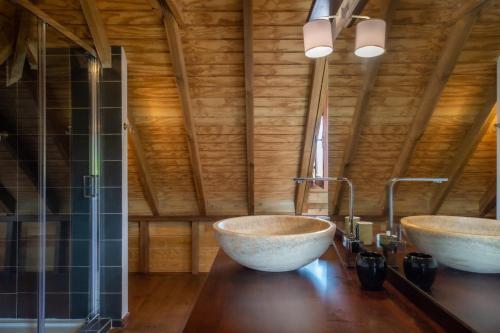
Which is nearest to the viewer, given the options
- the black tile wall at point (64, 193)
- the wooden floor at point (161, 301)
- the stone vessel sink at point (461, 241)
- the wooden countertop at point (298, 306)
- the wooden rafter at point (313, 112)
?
the wooden countertop at point (298, 306)

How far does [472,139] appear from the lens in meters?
0.89

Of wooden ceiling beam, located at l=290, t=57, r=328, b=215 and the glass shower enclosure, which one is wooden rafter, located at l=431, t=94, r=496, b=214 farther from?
the glass shower enclosure

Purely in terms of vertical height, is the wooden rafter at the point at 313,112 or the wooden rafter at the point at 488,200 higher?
the wooden rafter at the point at 313,112

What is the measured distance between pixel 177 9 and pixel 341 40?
1.21 m

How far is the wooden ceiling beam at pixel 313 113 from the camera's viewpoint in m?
2.32

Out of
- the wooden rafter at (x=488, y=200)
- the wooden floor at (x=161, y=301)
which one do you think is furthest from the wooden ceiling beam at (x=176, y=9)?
the wooden floor at (x=161, y=301)

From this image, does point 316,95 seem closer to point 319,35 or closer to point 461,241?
point 319,35

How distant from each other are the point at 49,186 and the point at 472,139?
2628mm

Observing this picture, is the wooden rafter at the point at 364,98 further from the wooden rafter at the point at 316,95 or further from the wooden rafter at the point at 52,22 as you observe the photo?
the wooden rafter at the point at 52,22

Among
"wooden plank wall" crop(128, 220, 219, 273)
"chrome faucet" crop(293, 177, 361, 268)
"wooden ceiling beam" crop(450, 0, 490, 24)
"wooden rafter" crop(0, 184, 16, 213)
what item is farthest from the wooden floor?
"wooden ceiling beam" crop(450, 0, 490, 24)

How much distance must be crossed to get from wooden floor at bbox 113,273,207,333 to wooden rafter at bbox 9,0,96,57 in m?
2.22

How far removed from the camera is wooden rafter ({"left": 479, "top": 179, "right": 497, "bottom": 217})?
2.82ft

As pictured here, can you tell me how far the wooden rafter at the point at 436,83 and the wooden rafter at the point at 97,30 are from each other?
85.8 inches

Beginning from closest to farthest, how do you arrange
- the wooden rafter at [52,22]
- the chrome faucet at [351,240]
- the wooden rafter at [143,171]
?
the chrome faucet at [351,240] → the wooden rafter at [52,22] → the wooden rafter at [143,171]
